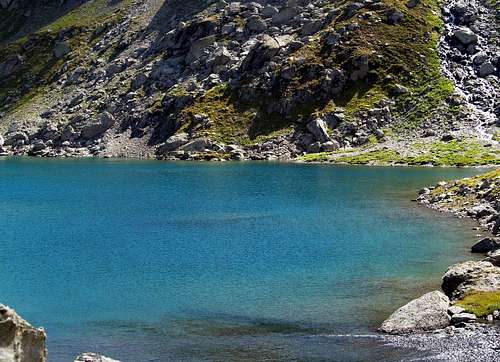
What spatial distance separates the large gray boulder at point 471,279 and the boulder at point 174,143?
145 m

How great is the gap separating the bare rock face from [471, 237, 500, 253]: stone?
146ft

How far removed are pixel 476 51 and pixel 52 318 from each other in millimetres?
175355

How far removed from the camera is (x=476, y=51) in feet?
637

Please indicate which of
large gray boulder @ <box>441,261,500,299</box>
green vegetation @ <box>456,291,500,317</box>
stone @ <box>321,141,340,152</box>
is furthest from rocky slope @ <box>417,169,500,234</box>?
stone @ <box>321,141,340,152</box>

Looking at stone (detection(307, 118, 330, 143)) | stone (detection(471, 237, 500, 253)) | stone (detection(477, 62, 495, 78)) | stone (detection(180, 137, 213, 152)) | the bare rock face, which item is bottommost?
stone (detection(180, 137, 213, 152))

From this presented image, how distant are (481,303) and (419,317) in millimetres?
4116

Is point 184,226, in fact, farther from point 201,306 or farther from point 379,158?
point 379,158

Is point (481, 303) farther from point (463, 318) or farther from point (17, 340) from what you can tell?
point (17, 340)

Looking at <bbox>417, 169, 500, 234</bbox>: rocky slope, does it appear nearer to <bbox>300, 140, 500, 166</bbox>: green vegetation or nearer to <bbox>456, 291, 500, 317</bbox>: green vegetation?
<bbox>456, 291, 500, 317</bbox>: green vegetation

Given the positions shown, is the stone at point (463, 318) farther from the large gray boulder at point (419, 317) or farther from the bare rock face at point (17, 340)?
the bare rock face at point (17, 340)

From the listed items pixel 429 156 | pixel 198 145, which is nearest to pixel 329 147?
pixel 429 156

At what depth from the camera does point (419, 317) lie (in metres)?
38.9

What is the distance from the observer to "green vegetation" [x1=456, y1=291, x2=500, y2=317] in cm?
3928

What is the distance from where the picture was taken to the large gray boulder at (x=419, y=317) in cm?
3822
